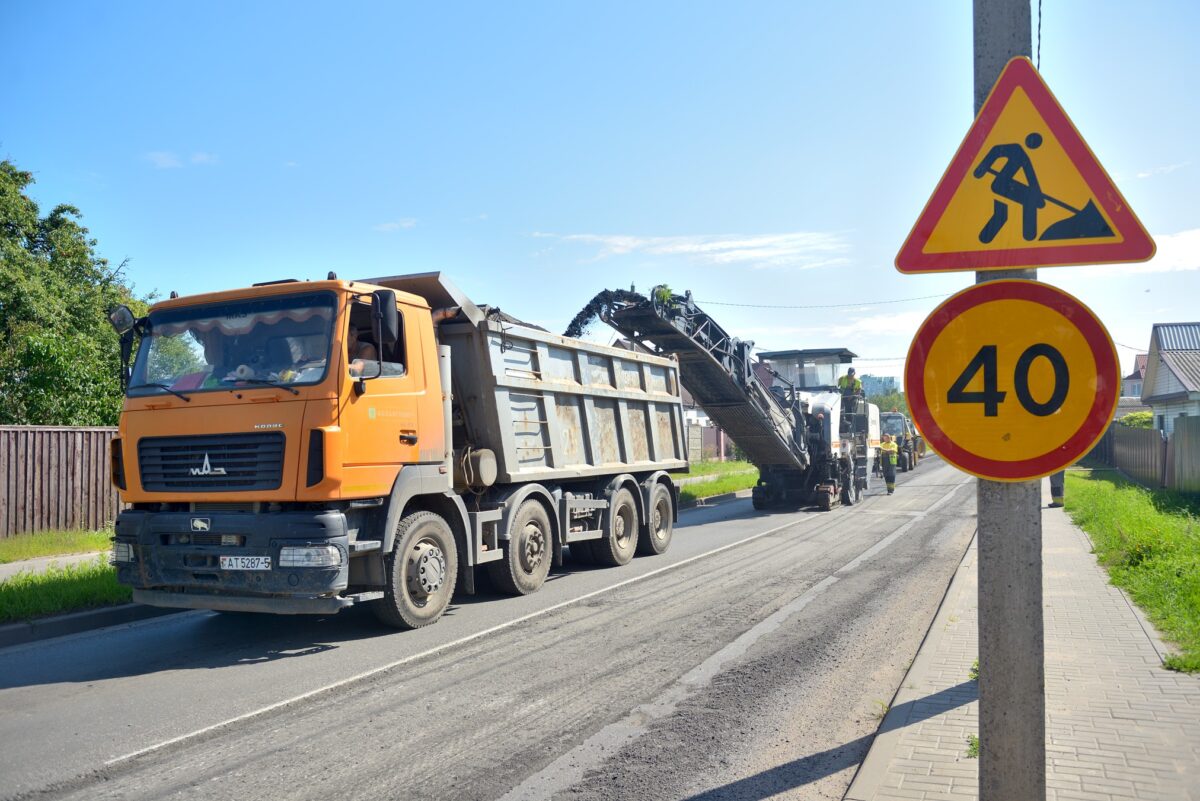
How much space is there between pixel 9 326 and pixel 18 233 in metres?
4.73

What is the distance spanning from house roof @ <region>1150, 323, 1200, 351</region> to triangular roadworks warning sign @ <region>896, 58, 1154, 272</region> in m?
39.4

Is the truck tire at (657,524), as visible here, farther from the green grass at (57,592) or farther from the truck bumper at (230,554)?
the green grass at (57,592)

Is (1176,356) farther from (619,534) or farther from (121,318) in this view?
(121,318)

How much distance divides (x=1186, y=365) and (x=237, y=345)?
3438 centimetres

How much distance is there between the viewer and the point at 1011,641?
3.20 metres

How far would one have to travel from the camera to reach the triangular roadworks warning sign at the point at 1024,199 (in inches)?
123

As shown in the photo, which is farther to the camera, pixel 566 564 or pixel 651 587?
pixel 566 564

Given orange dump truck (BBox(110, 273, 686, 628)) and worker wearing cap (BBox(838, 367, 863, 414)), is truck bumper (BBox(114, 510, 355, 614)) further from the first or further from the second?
worker wearing cap (BBox(838, 367, 863, 414))

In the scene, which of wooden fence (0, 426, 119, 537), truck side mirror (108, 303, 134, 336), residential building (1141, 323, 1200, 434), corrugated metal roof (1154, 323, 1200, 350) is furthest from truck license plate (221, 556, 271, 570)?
corrugated metal roof (1154, 323, 1200, 350)

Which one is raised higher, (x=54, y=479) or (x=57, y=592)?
(x=54, y=479)

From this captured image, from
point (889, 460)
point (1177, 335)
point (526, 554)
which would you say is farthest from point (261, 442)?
point (1177, 335)

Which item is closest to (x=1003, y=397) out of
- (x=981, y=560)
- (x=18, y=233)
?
(x=981, y=560)

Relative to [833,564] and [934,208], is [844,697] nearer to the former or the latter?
[934,208]

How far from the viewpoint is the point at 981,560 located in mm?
3250
